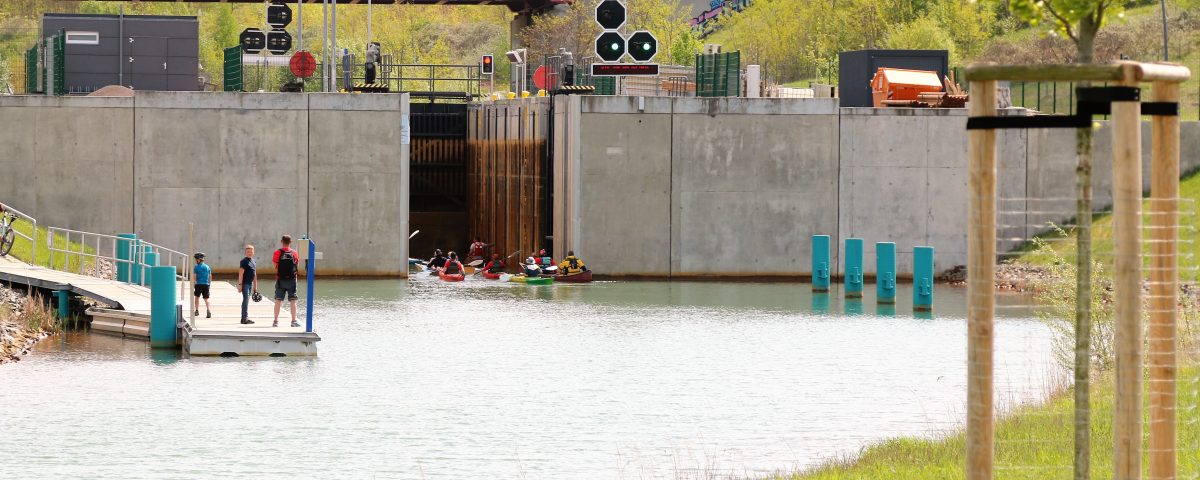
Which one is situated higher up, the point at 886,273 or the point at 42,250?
the point at 42,250

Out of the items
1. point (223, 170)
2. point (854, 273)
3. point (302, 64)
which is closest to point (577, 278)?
point (854, 273)

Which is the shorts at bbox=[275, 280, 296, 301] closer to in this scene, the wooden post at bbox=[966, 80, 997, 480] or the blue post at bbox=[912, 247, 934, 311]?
the blue post at bbox=[912, 247, 934, 311]

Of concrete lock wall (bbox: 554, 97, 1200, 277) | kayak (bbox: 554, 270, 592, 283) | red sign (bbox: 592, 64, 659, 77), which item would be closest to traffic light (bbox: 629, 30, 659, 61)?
red sign (bbox: 592, 64, 659, 77)

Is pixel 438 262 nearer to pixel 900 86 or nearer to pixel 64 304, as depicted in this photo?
pixel 900 86

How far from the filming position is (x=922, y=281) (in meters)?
33.8

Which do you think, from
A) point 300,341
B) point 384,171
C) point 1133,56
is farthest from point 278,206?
point 1133,56

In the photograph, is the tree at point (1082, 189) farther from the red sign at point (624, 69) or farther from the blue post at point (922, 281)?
the red sign at point (624, 69)

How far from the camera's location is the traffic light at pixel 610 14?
39.2 m

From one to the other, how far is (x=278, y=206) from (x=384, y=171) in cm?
276

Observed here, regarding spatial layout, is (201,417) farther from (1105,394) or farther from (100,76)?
(100,76)

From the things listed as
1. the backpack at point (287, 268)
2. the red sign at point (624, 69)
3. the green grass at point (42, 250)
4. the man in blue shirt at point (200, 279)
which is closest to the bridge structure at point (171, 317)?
the man in blue shirt at point (200, 279)

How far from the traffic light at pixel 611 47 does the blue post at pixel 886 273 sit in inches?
350

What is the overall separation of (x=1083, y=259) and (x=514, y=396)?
13338 millimetres

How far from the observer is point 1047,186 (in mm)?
41781
